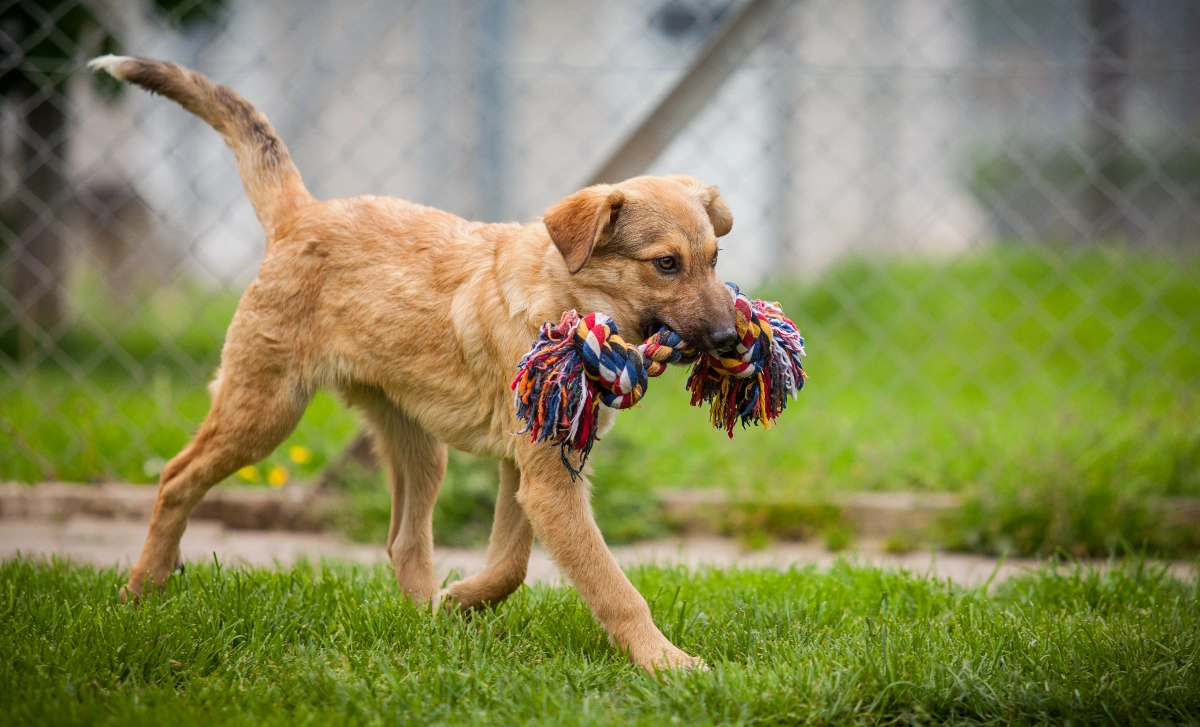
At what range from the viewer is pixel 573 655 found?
2674mm

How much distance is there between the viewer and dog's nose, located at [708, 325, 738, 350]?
101 inches

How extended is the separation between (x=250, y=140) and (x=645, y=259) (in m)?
1.63

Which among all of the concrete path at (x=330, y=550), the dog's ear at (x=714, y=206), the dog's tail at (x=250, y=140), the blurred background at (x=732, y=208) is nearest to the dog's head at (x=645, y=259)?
the dog's ear at (x=714, y=206)

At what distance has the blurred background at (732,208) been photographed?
469cm

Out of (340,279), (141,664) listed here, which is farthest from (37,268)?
(141,664)

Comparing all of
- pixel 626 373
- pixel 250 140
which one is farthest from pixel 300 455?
pixel 626 373

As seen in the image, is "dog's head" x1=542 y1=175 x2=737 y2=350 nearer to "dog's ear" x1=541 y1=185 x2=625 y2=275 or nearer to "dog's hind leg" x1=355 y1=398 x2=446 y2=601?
"dog's ear" x1=541 y1=185 x2=625 y2=275

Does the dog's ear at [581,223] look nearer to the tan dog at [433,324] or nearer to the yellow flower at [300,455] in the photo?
the tan dog at [433,324]

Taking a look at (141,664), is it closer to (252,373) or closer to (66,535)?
(252,373)

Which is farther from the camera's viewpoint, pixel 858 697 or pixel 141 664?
pixel 141 664

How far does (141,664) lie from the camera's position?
8.34 ft

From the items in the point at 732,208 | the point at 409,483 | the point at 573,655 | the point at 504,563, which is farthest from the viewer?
the point at 732,208

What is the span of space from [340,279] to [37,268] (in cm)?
514

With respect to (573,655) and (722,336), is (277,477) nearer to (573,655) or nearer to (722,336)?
(573,655)
